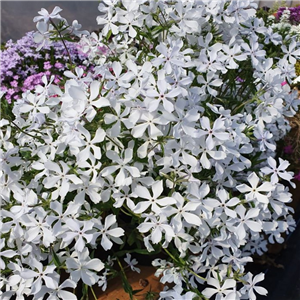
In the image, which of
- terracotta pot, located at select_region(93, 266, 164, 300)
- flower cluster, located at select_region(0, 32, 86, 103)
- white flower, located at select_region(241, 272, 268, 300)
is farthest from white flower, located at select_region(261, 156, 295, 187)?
flower cluster, located at select_region(0, 32, 86, 103)

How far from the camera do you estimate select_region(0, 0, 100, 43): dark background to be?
4008 mm

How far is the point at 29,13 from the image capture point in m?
4.04

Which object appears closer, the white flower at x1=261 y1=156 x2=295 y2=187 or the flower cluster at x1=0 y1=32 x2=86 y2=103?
the white flower at x1=261 y1=156 x2=295 y2=187

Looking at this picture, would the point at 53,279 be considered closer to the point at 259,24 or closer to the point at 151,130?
the point at 151,130

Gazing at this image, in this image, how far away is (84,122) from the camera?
0.90 meters

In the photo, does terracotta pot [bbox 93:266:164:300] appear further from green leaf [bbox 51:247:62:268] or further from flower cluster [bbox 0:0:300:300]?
green leaf [bbox 51:247:62:268]

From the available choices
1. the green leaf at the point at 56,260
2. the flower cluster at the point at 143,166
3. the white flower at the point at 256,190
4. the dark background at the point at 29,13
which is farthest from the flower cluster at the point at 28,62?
the white flower at the point at 256,190

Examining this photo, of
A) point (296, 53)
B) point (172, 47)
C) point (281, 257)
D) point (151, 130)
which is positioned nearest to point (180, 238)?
point (151, 130)

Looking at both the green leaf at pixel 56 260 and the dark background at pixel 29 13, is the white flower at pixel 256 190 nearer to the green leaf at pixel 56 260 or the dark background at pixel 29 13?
the green leaf at pixel 56 260

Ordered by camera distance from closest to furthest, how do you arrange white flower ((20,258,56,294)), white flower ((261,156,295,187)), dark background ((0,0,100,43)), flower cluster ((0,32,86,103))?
white flower ((20,258,56,294))
white flower ((261,156,295,187))
flower cluster ((0,32,86,103))
dark background ((0,0,100,43))

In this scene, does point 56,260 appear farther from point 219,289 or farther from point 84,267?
point 219,289

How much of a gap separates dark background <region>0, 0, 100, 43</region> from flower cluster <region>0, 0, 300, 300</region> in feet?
10.4

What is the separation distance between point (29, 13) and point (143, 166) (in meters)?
3.55

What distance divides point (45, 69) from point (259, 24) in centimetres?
182
